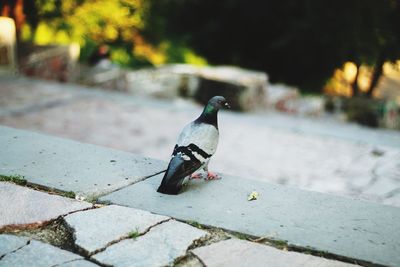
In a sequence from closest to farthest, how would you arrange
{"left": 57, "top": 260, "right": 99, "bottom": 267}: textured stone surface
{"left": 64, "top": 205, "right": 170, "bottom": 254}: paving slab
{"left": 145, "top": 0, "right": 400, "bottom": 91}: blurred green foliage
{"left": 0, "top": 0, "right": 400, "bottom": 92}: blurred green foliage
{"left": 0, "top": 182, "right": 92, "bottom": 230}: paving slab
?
{"left": 57, "top": 260, "right": 99, "bottom": 267}: textured stone surface < {"left": 64, "top": 205, "right": 170, "bottom": 254}: paving slab < {"left": 0, "top": 182, "right": 92, "bottom": 230}: paving slab < {"left": 145, "top": 0, "right": 400, "bottom": 91}: blurred green foliage < {"left": 0, "top": 0, "right": 400, "bottom": 92}: blurred green foliage

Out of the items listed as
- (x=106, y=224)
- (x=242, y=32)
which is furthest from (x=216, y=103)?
(x=242, y=32)

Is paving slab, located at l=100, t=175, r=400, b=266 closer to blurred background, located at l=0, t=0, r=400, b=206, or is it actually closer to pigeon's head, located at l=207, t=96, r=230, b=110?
pigeon's head, located at l=207, t=96, r=230, b=110

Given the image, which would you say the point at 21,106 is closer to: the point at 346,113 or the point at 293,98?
the point at 293,98

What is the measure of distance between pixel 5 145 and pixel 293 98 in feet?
25.7

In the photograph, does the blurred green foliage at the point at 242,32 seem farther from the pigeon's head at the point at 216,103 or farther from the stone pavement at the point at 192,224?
the stone pavement at the point at 192,224

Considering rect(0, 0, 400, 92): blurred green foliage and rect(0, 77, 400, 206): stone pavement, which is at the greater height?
rect(0, 0, 400, 92): blurred green foliage

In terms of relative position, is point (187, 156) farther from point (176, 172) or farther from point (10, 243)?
point (10, 243)

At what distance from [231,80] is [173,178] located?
597 cm

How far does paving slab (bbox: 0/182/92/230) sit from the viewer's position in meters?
1.77

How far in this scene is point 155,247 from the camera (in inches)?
63.5

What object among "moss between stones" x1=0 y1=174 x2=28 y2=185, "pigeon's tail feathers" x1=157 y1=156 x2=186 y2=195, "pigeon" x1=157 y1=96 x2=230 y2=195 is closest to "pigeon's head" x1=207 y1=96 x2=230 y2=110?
"pigeon" x1=157 y1=96 x2=230 y2=195

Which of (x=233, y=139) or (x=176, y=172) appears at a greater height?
(x=176, y=172)

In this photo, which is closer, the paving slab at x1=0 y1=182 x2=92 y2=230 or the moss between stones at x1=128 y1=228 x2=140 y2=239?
the moss between stones at x1=128 y1=228 x2=140 y2=239

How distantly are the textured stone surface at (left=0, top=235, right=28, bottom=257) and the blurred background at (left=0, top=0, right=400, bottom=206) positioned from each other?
247 centimetres
